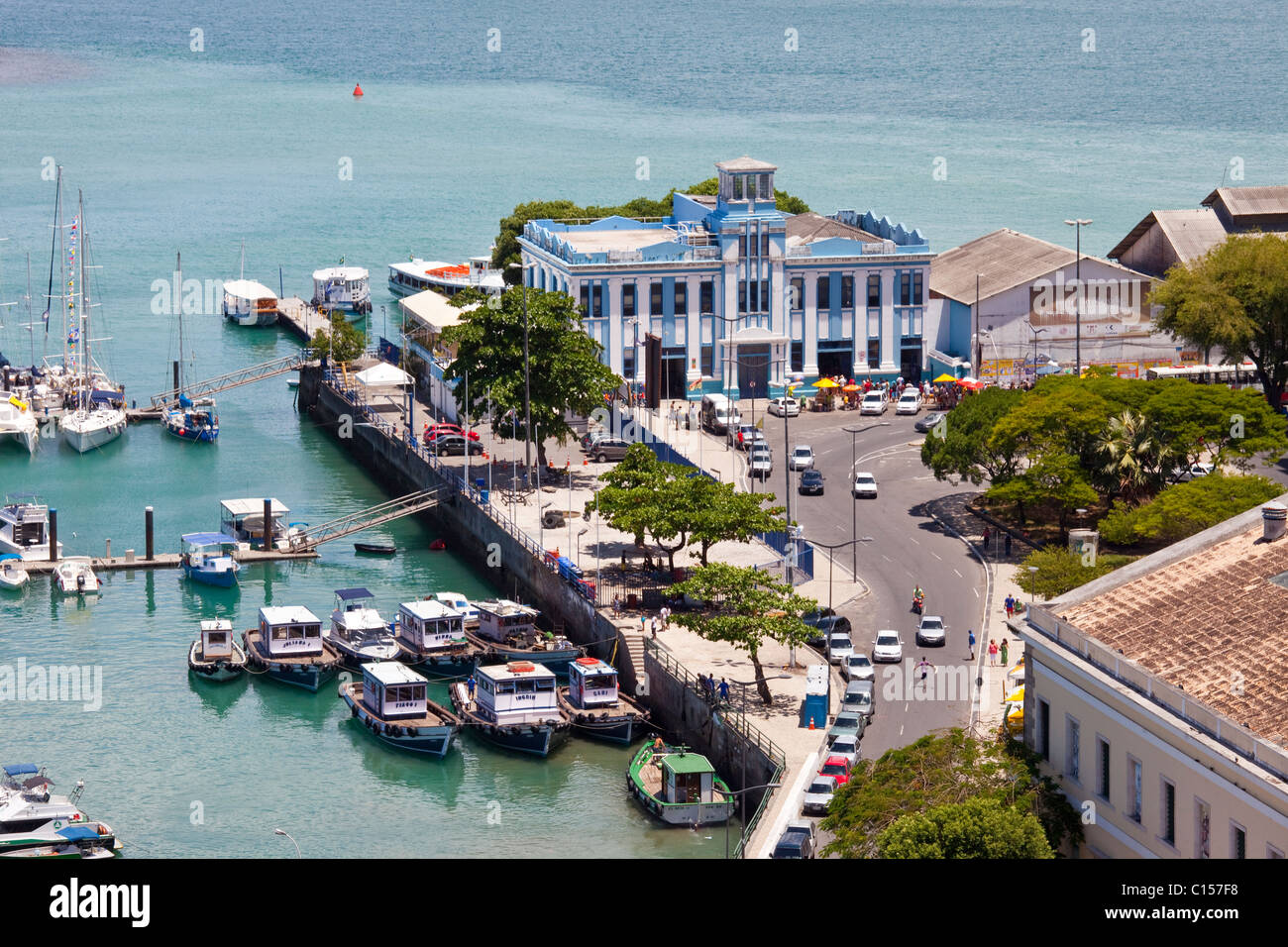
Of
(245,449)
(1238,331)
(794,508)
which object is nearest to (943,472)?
(794,508)

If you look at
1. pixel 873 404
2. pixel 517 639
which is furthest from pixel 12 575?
pixel 873 404

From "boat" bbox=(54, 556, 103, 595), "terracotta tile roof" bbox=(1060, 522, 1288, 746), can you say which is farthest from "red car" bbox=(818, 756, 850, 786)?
"boat" bbox=(54, 556, 103, 595)

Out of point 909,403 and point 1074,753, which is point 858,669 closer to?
point 1074,753

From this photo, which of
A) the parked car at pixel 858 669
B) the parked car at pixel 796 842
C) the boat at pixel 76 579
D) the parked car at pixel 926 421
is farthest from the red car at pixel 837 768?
the parked car at pixel 926 421

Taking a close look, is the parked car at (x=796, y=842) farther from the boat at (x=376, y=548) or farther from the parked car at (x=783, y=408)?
the parked car at (x=783, y=408)

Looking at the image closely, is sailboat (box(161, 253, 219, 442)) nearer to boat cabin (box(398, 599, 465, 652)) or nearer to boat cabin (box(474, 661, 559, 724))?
boat cabin (box(398, 599, 465, 652))
